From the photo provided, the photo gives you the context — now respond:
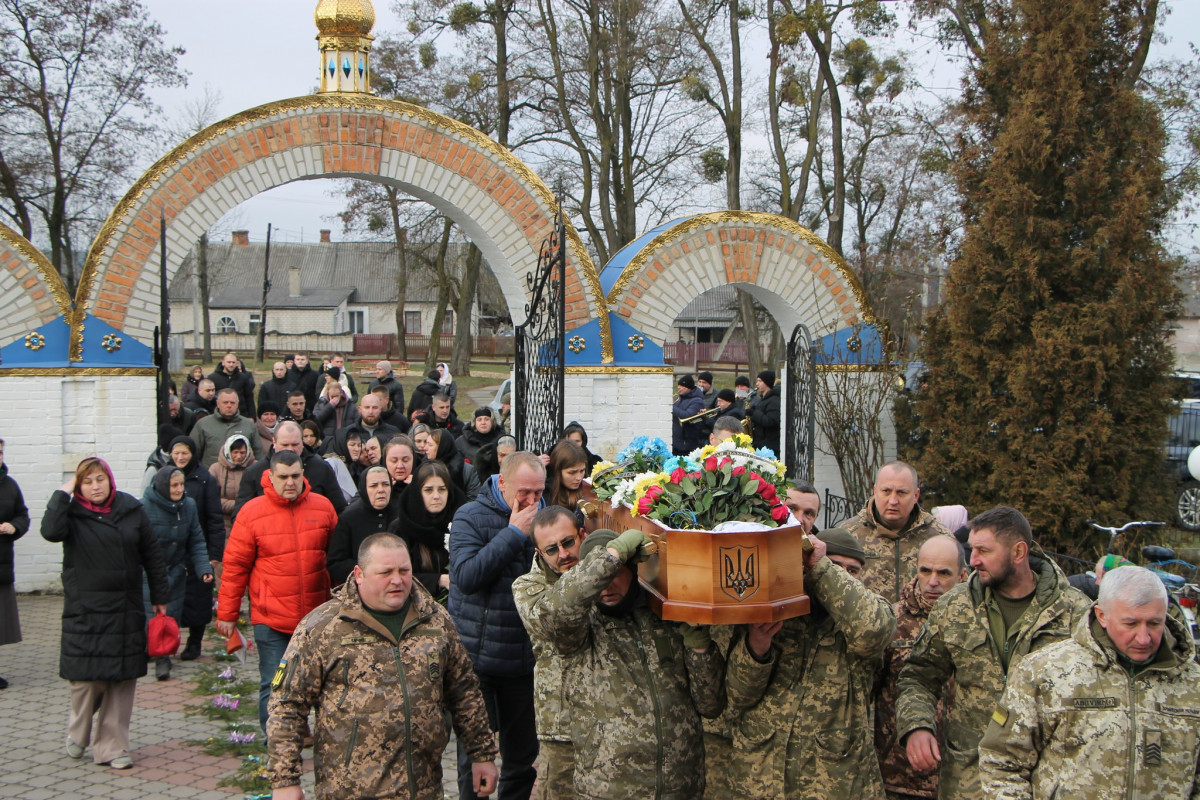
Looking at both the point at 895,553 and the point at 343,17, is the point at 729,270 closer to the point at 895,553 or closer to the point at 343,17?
the point at 343,17

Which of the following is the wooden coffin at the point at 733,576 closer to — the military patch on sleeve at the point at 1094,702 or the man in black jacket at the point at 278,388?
the military patch on sleeve at the point at 1094,702

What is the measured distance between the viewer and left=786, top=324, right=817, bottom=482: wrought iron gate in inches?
411

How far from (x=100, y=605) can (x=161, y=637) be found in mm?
379

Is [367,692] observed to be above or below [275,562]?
below

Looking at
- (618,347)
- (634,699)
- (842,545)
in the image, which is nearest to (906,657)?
(842,545)

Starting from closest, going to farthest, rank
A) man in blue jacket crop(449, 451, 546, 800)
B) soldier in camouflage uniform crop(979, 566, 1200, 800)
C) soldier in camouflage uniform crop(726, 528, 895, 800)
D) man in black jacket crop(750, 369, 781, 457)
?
soldier in camouflage uniform crop(979, 566, 1200, 800)
soldier in camouflage uniform crop(726, 528, 895, 800)
man in blue jacket crop(449, 451, 546, 800)
man in black jacket crop(750, 369, 781, 457)

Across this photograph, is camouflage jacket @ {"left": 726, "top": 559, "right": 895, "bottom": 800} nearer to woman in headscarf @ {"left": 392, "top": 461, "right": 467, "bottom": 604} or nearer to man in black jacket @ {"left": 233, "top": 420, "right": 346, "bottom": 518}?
woman in headscarf @ {"left": 392, "top": 461, "right": 467, "bottom": 604}

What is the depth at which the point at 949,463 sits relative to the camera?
9500mm

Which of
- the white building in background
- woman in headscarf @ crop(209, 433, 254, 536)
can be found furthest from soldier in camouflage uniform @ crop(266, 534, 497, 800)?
the white building in background

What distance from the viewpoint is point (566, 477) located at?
5.52 metres

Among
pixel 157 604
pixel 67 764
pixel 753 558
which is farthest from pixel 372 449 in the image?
pixel 753 558

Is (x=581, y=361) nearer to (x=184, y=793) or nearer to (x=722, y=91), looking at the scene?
(x=184, y=793)

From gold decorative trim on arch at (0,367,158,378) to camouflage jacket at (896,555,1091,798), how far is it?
745 cm

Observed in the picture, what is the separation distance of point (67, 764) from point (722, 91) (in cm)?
2027
